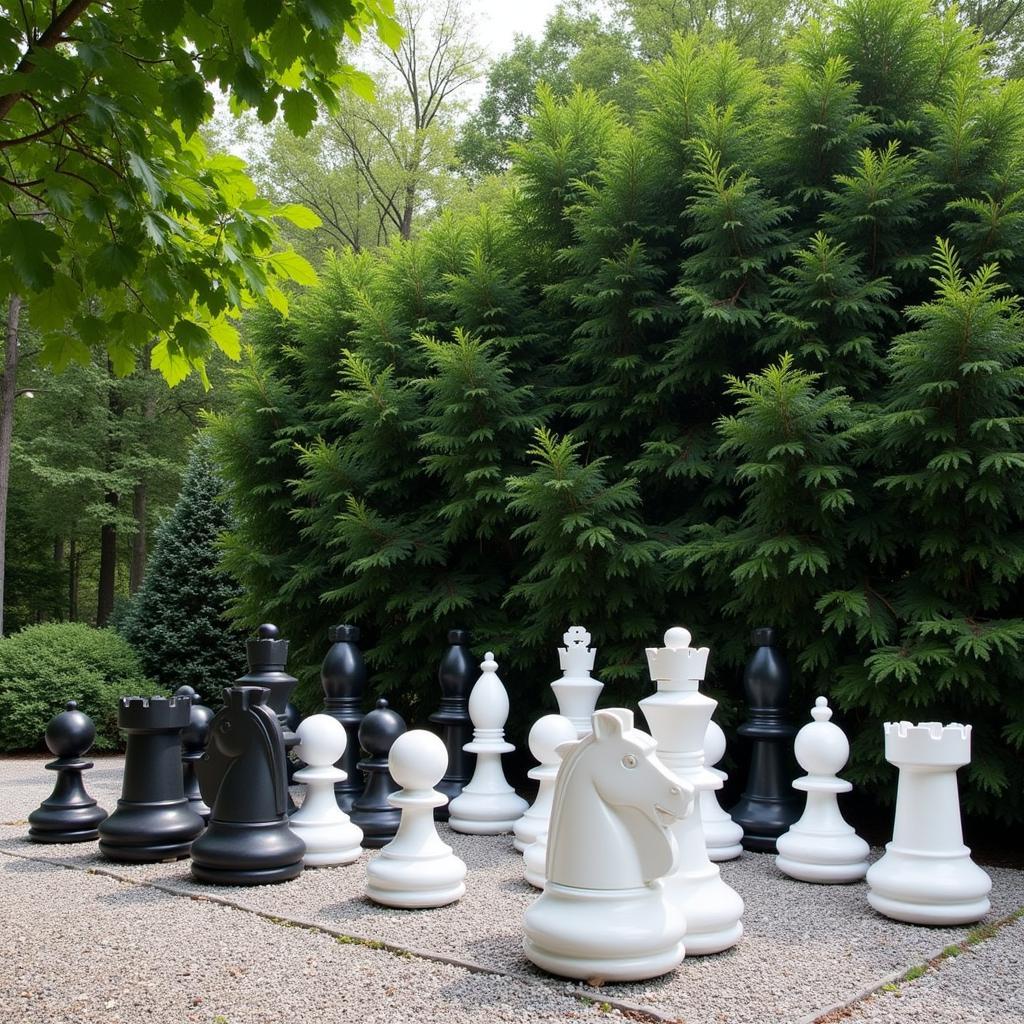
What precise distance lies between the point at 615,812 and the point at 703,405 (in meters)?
3.75

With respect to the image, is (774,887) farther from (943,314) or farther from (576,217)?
(576,217)

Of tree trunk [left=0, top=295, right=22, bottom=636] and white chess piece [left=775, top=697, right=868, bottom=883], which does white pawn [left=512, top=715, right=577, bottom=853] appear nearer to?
white chess piece [left=775, top=697, right=868, bottom=883]

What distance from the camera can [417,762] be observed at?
3752 millimetres

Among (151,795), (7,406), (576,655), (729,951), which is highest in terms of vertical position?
(7,406)

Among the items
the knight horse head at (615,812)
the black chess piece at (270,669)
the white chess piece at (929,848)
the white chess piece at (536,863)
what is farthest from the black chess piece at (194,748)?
the white chess piece at (929,848)

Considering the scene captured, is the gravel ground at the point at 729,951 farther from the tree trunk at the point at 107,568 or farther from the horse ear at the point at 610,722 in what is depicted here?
the tree trunk at the point at 107,568

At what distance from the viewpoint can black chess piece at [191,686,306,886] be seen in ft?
12.8

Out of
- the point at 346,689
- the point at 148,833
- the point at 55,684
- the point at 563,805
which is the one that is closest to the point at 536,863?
the point at 563,805

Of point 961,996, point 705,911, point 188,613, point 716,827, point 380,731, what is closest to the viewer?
point 961,996

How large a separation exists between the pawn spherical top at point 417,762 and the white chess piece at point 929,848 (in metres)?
1.64

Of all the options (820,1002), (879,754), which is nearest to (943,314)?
(879,754)

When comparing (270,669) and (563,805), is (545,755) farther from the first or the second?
(270,669)

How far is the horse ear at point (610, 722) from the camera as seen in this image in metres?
2.78

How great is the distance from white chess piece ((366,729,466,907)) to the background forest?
1733 millimetres
